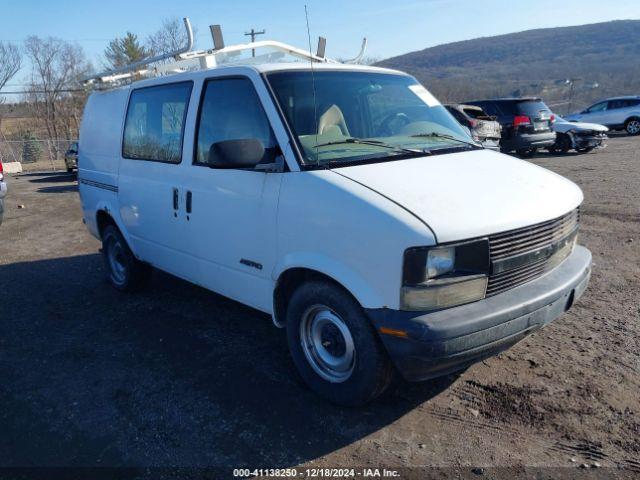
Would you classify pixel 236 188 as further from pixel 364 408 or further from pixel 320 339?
pixel 364 408

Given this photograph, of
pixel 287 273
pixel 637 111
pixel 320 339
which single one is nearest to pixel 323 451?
pixel 320 339

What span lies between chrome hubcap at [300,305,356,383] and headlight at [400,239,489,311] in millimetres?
569

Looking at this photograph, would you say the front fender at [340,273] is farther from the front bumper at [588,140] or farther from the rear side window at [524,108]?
the front bumper at [588,140]

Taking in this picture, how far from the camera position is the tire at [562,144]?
17.2 metres

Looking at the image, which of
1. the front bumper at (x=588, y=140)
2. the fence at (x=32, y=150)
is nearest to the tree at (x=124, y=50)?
the fence at (x=32, y=150)

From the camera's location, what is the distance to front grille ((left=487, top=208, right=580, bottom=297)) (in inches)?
111

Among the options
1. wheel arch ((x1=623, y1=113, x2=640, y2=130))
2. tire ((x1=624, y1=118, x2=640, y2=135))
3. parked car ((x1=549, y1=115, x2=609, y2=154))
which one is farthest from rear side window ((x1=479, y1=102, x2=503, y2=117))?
tire ((x1=624, y1=118, x2=640, y2=135))

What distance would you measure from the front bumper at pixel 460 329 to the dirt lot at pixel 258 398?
0.53m

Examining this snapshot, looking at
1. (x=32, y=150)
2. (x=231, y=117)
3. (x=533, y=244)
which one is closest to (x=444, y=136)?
(x=533, y=244)

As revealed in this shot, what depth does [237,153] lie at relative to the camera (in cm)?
318

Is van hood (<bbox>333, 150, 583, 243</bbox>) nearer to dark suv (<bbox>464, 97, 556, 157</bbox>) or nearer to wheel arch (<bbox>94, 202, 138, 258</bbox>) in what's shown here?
wheel arch (<bbox>94, 202, 138, 258</bbox>)

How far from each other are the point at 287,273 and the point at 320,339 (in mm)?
490

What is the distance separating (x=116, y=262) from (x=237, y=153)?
128 inches

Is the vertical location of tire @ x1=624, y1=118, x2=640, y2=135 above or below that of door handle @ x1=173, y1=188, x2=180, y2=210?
below
